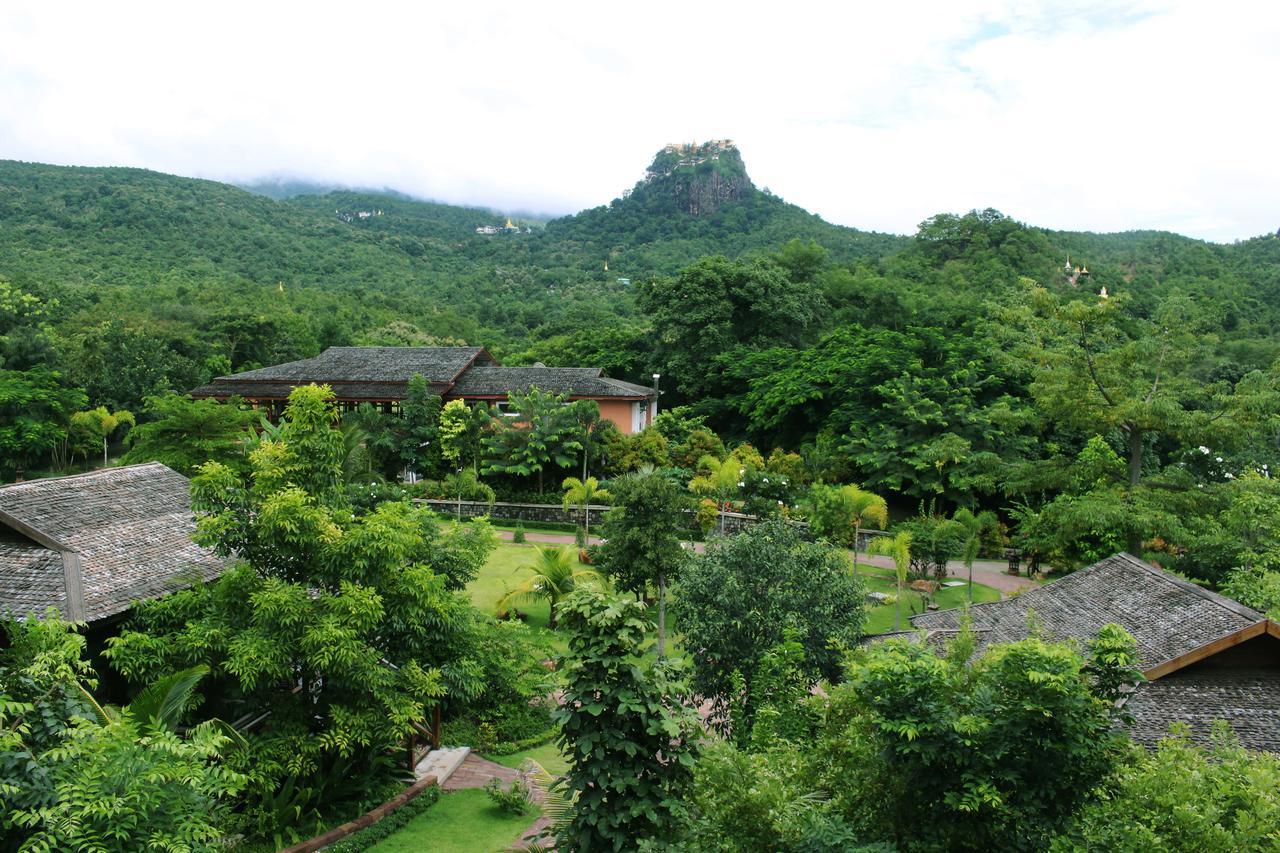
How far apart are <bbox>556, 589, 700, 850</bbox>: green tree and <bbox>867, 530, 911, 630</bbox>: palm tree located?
35.9 feet

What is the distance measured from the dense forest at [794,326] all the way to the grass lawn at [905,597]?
6.48 ft

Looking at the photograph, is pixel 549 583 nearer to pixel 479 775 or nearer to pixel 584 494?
pixel 479 775

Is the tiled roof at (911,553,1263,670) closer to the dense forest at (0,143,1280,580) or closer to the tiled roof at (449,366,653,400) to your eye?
the dense forest at (0,143,1280,580)

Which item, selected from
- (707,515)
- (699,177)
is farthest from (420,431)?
(699,177)

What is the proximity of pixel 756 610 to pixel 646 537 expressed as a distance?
5.18 metres

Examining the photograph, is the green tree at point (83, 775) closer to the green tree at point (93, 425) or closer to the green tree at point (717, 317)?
the green tree at point (717, 317)

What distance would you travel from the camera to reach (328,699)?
10148mm

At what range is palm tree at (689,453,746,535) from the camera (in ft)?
82.9

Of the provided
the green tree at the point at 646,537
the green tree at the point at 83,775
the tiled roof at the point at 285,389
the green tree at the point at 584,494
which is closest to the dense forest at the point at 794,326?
the tiled roof at the point at 285,389

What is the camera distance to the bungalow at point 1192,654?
9.25 m

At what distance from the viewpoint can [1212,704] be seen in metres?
9.47

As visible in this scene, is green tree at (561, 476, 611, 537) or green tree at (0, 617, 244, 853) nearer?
green tree at (0, 617, 244, 853)

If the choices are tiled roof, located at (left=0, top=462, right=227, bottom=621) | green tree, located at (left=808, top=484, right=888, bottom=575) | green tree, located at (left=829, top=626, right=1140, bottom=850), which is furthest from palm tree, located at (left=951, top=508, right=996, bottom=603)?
tiled roof, located at (left=0, top=462, right=227, bottom=621)

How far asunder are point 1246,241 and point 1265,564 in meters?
63.9
